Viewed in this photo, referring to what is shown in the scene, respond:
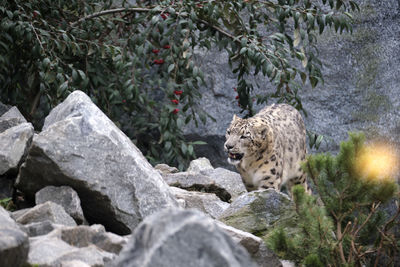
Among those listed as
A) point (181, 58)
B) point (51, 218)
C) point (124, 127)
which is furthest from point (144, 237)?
point (124, 127)

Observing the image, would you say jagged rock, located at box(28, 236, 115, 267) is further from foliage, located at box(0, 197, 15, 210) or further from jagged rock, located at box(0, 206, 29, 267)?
foliage, located at box(0, 197, 15, 210)

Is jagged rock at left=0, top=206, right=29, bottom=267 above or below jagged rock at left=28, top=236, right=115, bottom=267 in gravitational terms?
above

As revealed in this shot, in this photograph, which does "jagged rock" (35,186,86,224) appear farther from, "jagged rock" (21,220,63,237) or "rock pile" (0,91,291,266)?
"jagged rock" (21,220,63,237)

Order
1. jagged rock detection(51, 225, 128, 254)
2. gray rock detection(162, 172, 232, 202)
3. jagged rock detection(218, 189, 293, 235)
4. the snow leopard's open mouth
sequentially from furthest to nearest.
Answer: the snow leopard's open mouth, gray rock detection(162, 172, 232, 202), jagged rock detection(218, 189, 293, 235), jagged rock detection(51, 225, 128, 254)

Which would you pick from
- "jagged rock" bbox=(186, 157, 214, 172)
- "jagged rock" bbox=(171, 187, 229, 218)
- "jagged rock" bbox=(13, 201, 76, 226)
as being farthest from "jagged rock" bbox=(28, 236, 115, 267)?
"jagged rock" bbox=(186, 157, 214, 172)

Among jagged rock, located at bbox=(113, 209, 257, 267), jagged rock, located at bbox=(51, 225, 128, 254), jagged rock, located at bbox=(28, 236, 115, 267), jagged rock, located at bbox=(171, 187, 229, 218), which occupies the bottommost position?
jagged rock, located at bbox=(171, 187, 229, 218)

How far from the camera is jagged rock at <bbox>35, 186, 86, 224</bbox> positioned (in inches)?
148

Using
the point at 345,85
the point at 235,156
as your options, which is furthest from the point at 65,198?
the point at 345,85

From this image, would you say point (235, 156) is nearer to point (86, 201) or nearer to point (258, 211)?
point (258, 211)

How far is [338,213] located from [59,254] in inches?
70.7

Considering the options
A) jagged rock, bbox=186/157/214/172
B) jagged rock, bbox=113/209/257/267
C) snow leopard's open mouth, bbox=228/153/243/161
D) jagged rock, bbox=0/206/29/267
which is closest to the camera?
jagged rock, bbox=113/209/257/267

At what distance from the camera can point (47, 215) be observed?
350 centimetres

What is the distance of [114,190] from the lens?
12.6 ft

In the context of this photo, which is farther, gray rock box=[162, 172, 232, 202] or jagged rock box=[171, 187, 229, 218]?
gray rock box=[162, 172, 232, 202]
